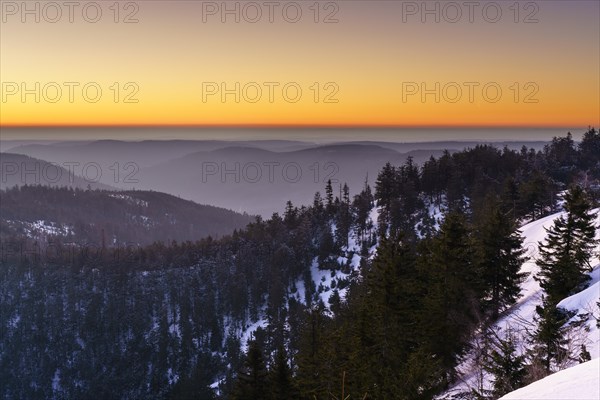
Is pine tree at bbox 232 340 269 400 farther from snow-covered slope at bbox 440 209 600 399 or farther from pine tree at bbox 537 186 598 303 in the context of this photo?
pine tree at bbox 537 186 598 303

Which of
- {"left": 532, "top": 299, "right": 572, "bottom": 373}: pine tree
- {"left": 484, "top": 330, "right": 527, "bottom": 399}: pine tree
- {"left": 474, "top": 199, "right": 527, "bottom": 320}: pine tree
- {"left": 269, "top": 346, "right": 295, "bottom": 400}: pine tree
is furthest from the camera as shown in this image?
{"left": 474, "top": 199, "right": 527, "bottom": 320}: pine tree

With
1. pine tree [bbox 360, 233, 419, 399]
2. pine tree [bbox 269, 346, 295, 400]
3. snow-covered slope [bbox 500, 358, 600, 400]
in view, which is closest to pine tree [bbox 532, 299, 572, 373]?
pine tree [bbox 360, 233, 419, 399]

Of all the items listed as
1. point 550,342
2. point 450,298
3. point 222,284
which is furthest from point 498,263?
point 222,284

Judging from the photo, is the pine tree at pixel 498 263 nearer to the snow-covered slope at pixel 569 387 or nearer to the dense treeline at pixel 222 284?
the dense treeline at pixel 222 284

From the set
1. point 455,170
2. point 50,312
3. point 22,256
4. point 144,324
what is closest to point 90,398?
point 144,324

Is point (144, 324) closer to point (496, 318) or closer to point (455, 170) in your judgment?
point (455, 170)

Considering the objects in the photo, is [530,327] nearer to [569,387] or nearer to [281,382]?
[281,382]

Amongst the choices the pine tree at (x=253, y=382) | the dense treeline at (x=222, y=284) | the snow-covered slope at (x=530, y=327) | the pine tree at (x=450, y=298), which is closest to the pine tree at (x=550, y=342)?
the snow-covered slope at (x=530, y=327)
